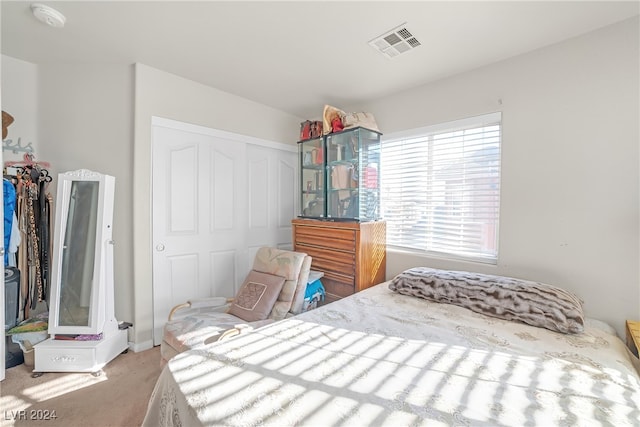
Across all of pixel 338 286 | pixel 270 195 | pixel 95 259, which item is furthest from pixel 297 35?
pixel 95 259

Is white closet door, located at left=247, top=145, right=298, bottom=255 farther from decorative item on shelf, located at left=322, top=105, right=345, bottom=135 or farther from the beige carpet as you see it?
the beige carpet

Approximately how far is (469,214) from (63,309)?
137 inches

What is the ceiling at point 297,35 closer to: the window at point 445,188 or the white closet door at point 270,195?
the window at point 445,188

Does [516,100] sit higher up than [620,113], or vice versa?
[516,100]

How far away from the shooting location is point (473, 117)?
222 centimetres

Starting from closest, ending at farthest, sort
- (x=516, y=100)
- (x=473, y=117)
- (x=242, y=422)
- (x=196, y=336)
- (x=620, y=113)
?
(x=242, y=422) → (x=620, y=113) → (x=196, y=336) → (x=516, y=100) → (x=473, y=117)

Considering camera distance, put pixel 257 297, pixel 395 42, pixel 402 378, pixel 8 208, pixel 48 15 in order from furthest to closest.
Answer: pixel 257 297, pixel 8 208, pixel 395 42, pixel 48 15, pixel 402 378

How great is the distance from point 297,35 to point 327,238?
1.77 metres

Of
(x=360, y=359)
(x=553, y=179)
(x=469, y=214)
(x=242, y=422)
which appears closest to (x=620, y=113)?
(x=553, y=179)

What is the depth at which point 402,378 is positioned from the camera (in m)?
1.02

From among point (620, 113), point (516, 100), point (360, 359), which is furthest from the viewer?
point (516, 100)

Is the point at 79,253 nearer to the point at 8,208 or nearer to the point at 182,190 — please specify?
the point at 8,208

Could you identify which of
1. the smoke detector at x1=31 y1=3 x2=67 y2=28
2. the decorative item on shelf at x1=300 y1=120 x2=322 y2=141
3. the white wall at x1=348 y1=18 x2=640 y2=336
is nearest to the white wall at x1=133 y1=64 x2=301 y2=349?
the smoke detector at x1=31 y1=3 x2=67 y2=28

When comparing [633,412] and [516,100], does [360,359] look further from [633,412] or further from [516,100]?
[516,100]
